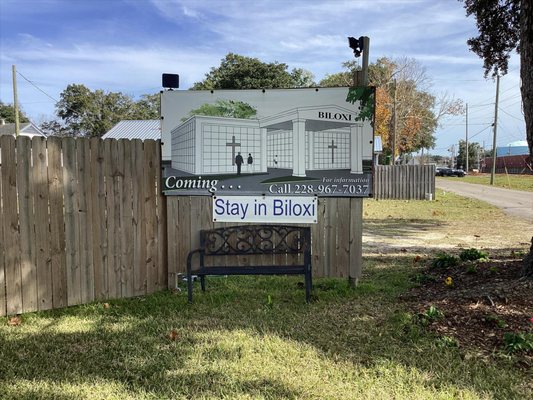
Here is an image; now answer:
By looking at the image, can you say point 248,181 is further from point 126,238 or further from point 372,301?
point 372,301

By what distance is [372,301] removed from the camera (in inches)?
209

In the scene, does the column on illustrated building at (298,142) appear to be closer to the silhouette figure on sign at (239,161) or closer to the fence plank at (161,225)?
the silhouette figure on sign at (239,161)

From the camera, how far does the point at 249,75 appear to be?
164 ft

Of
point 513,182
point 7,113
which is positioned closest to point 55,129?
point 7,113

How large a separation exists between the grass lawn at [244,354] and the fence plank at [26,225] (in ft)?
0.85

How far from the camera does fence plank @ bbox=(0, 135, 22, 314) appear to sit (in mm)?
4848

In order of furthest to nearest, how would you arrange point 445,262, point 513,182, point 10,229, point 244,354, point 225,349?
point 513,182, point 445,262, point 10,229, point 225,349, point 244,354

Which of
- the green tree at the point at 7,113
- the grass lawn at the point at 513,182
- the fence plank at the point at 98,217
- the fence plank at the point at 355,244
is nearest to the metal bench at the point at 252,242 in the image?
the fence plank at the point at 355,244

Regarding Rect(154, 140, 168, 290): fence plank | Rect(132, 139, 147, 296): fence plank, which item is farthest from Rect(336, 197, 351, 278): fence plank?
Rect(132, 139, 147, 296): fence plank

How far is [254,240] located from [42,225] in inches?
95.2

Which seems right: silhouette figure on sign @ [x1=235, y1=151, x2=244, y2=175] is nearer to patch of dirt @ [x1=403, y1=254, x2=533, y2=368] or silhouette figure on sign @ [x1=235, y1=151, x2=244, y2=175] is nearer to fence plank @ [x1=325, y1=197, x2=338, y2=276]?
fence plank @ [x1=325, y1=197, x2=338, y2=276]

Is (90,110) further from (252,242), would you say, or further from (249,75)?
(252,242)

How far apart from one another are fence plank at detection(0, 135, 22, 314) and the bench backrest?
2.03m

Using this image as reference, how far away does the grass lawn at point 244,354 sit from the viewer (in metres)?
3.23
